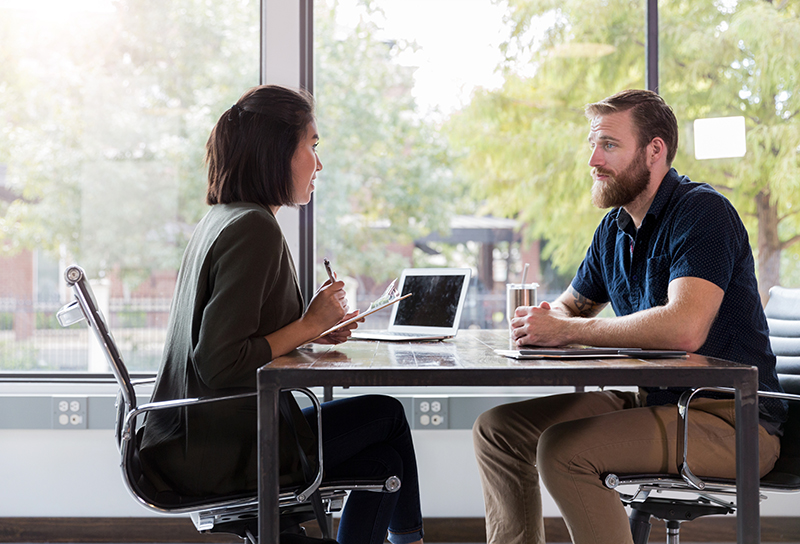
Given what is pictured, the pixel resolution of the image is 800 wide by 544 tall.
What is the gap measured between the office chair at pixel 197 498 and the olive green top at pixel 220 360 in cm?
3

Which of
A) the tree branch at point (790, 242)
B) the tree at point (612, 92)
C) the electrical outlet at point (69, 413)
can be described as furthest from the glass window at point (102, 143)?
the tree branch at point (790, 242)

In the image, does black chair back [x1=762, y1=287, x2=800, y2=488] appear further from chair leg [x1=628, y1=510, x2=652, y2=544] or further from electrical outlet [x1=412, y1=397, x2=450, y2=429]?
electrical outlet [x1=412, y1=397, x2=450, y2=429]

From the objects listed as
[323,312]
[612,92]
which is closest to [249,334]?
[323,312]

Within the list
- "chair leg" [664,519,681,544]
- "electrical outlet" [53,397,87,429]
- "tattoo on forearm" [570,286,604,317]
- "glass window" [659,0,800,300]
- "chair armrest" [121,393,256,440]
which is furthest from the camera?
"glass window" [659,0,800,300]

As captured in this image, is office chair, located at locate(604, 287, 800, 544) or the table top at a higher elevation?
the table top

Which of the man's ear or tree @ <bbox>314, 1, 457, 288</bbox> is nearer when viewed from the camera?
the man's ear

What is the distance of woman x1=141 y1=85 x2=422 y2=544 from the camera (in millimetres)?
1395

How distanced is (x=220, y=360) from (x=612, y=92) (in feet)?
7.16

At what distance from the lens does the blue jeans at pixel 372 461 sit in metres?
1.59

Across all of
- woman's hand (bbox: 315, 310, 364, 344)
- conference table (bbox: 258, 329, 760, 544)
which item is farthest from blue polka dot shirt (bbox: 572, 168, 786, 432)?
woman's hand (bbox: 315, 310, 364, 344)

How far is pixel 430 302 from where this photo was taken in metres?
2.08

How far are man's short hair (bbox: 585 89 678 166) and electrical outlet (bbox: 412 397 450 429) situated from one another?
1.29 m

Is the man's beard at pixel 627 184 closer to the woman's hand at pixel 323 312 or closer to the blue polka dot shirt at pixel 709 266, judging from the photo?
the blue polka dot shirt at pixel 709 266

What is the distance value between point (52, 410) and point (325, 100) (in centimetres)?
169
